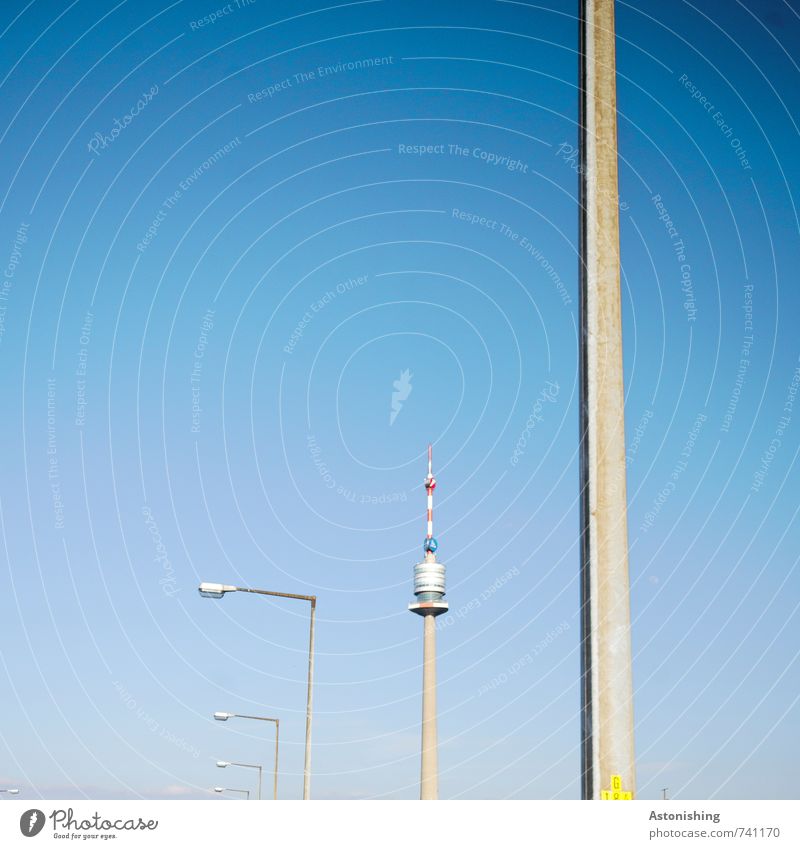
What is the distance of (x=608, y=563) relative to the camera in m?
6.68

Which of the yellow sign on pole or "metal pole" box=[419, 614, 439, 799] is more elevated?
"metal pole" box=[419, 614, 439, 799]

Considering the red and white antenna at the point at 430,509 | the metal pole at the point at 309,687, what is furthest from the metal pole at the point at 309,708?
the red and white antenna at the point at 430,509

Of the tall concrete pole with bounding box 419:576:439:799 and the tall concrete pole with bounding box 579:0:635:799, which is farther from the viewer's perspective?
the tall concrete pole with bounding box 419:576:439:799

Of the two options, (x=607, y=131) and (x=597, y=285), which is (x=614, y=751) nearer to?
(x=597, y=285)

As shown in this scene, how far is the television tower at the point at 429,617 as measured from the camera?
348ft

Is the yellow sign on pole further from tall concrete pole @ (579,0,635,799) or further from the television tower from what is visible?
the television tower
